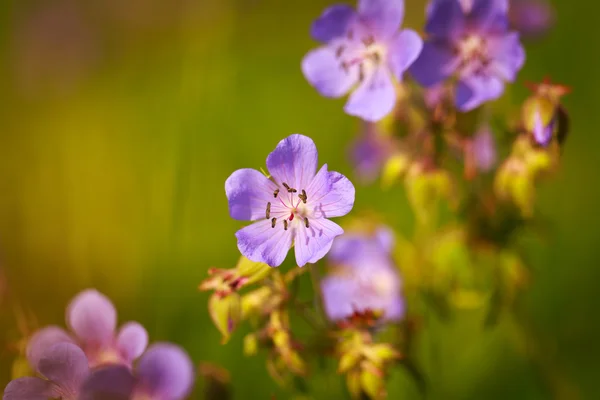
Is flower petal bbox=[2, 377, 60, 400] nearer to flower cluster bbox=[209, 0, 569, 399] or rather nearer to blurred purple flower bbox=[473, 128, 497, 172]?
flower cluster bbox=[209, 0, 569, 399]

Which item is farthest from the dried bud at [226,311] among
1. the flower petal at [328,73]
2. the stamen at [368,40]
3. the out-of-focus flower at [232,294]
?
the stamen at [368,40]

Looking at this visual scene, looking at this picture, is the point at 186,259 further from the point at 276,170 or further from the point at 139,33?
the point at 139,33

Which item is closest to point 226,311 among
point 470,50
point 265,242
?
point 265,242

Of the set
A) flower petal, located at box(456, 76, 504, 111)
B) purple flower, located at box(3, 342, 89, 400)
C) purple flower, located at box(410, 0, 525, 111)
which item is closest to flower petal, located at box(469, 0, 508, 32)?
purple flower, located at box(410, 0, 525, 111)

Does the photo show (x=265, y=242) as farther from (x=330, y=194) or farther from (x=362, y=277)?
(x=362, y=277)

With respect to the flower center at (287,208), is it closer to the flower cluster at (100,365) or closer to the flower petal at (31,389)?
the flower cluster at (100,365)
